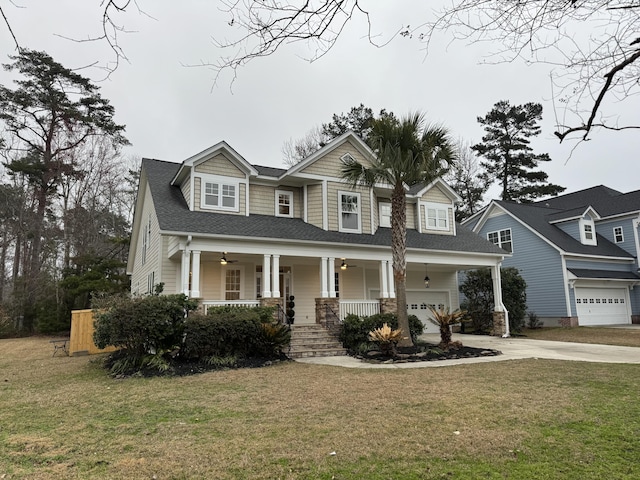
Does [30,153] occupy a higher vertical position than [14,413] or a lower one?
higher

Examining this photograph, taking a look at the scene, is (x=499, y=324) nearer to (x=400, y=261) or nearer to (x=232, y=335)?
(x=400, y=261)

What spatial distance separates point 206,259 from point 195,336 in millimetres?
4668

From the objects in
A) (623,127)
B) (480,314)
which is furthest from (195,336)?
(480,314)

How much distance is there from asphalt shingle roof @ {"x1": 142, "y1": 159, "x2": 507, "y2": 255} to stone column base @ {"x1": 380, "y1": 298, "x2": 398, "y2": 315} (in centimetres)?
209

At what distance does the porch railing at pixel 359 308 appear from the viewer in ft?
45.9

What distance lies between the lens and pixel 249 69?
11.2 ft

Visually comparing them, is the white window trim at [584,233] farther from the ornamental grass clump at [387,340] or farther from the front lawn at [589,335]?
the ornamental grass clump at [387,340]

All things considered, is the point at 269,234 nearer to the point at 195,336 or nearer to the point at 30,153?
the point at 195,336

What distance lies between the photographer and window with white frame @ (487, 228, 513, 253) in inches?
896

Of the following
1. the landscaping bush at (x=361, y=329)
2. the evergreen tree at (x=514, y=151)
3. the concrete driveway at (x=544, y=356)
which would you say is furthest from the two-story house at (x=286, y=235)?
the evergreen tree at (x=514, y=151)

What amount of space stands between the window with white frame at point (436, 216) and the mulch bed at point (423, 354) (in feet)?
24.9

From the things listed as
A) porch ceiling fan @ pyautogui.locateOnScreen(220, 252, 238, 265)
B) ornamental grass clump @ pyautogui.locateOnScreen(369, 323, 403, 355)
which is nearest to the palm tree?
ornamental grass clump @ pyautogui.locateOnScreen(369, 323, 403, 355)

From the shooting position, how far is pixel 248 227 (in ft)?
44.2

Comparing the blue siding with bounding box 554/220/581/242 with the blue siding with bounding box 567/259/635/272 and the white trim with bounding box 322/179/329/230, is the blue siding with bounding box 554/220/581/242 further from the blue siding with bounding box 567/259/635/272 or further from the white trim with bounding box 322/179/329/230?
the white trim with bounding box 322/179/329/230
